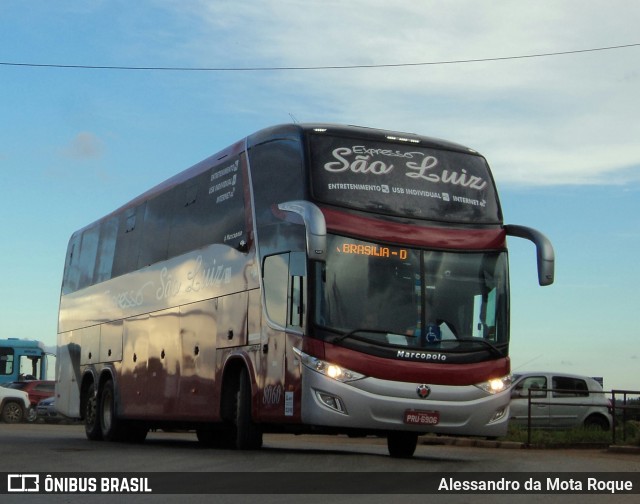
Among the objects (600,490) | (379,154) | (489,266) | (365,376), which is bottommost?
(600,490)

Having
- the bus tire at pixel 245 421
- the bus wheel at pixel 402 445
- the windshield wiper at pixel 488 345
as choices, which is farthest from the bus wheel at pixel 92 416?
the windshield wiper at pixel 488 345

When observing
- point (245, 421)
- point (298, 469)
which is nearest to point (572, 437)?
point (245, 421)

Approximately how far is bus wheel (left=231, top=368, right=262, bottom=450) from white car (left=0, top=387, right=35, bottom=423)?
2653 cm

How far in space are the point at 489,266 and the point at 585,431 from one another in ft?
36.4

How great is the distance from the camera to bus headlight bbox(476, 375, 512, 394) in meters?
16.2

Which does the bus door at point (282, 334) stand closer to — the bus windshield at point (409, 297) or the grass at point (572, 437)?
the bus windshield at point (409, 297)

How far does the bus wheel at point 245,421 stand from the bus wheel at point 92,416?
284 inches

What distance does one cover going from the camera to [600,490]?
12.6 m

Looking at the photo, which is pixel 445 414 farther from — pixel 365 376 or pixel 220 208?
pixel 220 208

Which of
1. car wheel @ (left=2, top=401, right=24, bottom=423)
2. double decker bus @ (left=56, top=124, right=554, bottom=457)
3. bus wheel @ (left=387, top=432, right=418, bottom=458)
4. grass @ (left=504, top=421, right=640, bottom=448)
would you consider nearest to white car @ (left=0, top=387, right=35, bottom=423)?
car wheel @ (left=2, top=401, right=24, bottom=423)

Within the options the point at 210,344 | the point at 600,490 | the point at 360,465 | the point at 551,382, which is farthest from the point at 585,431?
the point at 600,490

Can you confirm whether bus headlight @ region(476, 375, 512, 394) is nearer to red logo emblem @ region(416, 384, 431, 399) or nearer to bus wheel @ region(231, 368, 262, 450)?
red logo emblem @ region(416, 384, 431, 399)

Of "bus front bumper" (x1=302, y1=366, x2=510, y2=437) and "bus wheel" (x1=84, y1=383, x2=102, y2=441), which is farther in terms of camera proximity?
"bus wheel" (x1=84, y1=383, x2=102, y2=441)

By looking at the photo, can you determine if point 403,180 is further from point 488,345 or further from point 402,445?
point 402,445
